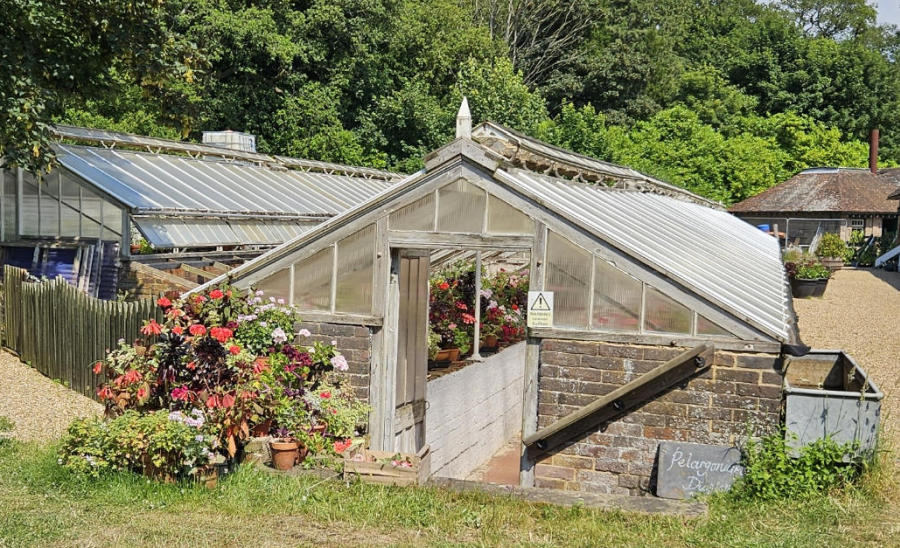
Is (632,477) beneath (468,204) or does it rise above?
beneath

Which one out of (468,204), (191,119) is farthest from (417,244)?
(191,119)

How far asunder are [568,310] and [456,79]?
27.7m

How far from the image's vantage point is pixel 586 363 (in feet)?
27.4

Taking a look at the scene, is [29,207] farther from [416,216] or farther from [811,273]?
[811,273]

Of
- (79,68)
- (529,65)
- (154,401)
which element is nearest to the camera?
(154,401)

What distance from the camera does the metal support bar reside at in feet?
25.5

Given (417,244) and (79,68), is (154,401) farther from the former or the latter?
(79,68)

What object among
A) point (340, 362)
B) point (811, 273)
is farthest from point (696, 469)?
point (811, 273)

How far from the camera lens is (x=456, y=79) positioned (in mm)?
34844

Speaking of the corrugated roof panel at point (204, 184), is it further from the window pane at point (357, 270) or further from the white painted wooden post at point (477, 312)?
the window pane at point (357, 270)

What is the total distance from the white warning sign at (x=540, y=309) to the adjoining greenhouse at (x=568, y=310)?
0.02m

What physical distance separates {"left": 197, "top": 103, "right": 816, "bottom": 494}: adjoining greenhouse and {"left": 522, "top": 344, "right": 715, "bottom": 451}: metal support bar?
1 cm

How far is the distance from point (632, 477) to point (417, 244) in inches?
→ 122

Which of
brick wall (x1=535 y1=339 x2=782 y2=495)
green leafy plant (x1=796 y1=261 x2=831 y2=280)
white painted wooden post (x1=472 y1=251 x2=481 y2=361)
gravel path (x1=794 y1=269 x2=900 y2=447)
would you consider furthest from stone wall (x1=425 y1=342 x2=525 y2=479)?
green leafy plant (x1=796 y1=261 x2=831 y2=280)
